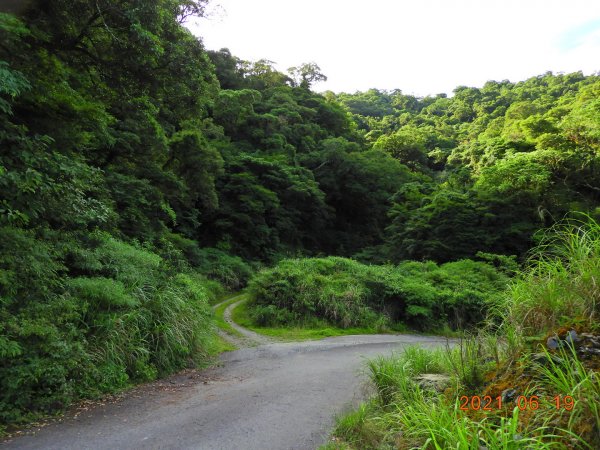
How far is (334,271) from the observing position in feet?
65.7

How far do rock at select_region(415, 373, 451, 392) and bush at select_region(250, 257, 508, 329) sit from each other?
1036cm

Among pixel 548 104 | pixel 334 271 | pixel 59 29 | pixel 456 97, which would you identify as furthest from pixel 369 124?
pixel 59 29

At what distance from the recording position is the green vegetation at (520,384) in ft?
9.18

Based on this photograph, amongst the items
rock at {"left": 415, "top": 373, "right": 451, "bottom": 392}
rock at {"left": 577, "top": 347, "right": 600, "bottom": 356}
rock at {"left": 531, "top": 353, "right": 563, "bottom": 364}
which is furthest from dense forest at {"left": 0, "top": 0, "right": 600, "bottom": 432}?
rock at {"left": 577, "top": 347, "right": 600, "bottom": 356}

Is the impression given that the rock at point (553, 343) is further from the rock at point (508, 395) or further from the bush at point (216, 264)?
the bush at point (216, 264)

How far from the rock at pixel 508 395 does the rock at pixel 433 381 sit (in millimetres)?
1168

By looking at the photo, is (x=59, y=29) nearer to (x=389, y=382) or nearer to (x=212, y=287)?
(x=389, y=382)

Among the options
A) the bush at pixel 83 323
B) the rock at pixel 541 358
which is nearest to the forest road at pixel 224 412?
the bush at pixel 83 323

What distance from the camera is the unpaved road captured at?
4.71 metres

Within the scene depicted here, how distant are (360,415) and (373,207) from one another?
35.5 meters

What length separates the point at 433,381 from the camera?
4.98 meters

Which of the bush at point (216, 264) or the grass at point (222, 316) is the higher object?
the bush at point (216, 264)

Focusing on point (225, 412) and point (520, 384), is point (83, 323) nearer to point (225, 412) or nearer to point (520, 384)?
point (225, 412)

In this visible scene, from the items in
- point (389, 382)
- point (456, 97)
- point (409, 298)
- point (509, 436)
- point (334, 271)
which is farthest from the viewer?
point (456, 97)
